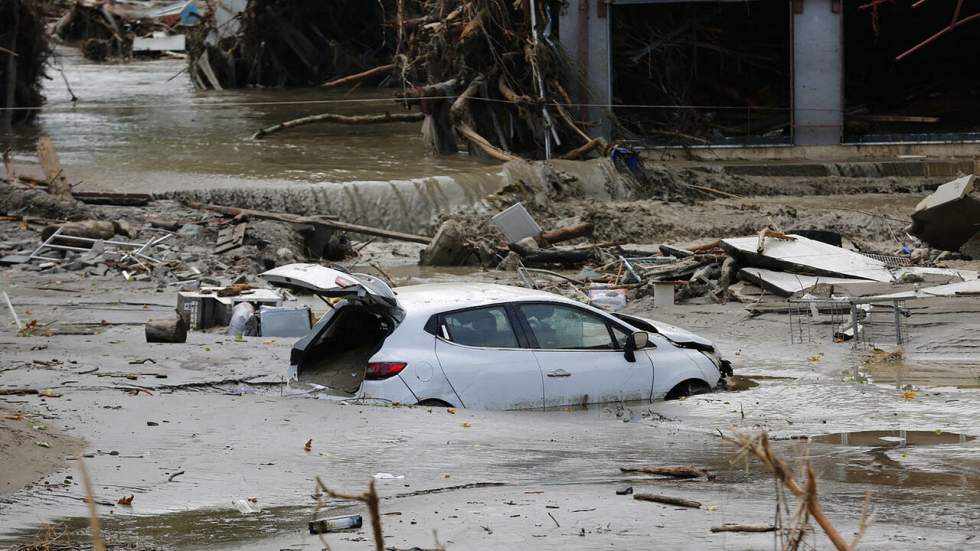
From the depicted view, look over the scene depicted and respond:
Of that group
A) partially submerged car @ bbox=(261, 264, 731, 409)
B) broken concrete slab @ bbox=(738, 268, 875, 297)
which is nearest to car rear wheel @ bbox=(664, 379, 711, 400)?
partially submerged car @ bbox=(261, 264, 731, 409)

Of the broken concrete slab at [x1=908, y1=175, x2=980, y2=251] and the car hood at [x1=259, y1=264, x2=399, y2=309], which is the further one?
the broken concrete slab at [x1=908, y1=175, x2=980, y2=251]

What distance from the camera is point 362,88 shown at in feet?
148

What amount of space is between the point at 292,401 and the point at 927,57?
94.4 ft

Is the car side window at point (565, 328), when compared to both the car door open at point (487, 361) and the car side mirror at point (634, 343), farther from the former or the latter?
the car door open at point (487, 361)

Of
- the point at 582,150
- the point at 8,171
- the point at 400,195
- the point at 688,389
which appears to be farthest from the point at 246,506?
the point at 582,150

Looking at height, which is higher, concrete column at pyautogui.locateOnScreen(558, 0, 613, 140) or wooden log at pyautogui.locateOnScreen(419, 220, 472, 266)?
concrete column at pyautogui.locateOnScreen(558, 0, 613, 140)

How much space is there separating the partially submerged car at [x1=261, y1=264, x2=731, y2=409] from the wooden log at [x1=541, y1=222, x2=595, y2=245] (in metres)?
10.1

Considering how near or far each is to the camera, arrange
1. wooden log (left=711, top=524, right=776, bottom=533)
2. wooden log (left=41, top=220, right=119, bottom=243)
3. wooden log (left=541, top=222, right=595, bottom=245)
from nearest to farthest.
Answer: wooden log (left=711, top=524, right=776, bottom=533) → wooden log (left=41, top=220, right=119, bottom=243) → wooden log (left=541, top=222, right=595, bottom=245)

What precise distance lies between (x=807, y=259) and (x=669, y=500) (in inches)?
422

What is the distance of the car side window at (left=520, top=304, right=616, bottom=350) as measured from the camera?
34.1ft

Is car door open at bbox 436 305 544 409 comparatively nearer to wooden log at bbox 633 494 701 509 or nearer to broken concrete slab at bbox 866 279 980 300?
wooden log at bbox 633 494 701 509

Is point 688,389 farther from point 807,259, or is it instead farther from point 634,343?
point 807,259

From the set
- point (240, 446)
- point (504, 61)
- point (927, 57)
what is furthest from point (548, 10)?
point (240, 446)

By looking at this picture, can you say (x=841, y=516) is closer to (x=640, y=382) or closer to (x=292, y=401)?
(x=640, y=382)
